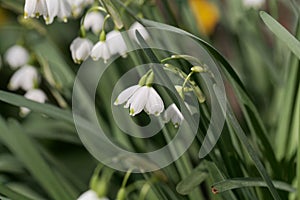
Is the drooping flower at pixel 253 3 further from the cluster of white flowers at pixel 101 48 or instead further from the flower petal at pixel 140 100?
the flower petal at pixel 140 100

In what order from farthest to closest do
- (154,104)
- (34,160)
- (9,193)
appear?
(34,160) < (9,193) < (154,104)

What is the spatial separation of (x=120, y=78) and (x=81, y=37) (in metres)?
0.32

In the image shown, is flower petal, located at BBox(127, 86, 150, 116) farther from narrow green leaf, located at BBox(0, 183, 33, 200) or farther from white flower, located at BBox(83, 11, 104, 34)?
white flower, located at BBox(83, 11, 104, 34)

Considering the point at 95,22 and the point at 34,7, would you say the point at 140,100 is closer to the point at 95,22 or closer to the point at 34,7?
the point at 34,7

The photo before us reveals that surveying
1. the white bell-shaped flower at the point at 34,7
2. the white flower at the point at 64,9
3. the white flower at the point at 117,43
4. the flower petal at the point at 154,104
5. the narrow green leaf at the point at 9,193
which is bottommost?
the narrow green leaf at the point at 9,193

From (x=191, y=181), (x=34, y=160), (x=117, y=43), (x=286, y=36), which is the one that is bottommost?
(x=34, y=160)

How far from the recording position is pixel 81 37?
1.08 m

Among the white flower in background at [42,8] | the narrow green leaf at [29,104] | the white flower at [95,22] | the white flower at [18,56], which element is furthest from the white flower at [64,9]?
the white flower at [18,56]

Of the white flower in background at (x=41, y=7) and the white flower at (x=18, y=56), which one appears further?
the white flower at (x=18, y=56)

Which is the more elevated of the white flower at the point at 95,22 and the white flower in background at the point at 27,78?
the white flower at the point at 95,22

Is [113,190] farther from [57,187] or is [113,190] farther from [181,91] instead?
[181,91]

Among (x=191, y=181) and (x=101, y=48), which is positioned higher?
(x=101, y=48)

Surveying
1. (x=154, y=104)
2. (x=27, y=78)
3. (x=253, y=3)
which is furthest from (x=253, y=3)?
(x=154, y=104)

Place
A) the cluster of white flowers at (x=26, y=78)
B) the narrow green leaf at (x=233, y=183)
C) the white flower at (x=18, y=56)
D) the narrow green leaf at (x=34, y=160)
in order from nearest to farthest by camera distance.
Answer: the narrow green leaf at (x=233, y=183) → the narrow green leaf at (x=34, y=160) → the cluster of white flowers at (x=26, y=78) → the white flower at (x=18, y=56)
